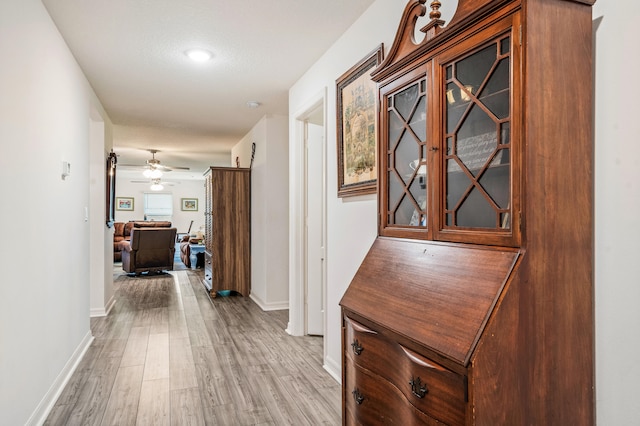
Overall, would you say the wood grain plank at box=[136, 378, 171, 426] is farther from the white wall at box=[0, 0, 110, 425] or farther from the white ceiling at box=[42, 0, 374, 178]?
the white ceiling at box=[42, 0, 374, 178]

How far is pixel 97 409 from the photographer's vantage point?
2.37 metres

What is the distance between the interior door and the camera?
3842mm

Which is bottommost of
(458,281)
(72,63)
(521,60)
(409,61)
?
(458,281)

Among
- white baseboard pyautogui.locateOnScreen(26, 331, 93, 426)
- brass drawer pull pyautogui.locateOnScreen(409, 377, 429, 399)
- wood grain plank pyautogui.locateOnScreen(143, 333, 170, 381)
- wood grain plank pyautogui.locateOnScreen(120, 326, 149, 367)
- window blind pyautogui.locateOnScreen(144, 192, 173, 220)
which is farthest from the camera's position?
window blind pyautogui.locateOnScreen(144, 192, 173, 220)

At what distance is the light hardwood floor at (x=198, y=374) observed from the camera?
232cm

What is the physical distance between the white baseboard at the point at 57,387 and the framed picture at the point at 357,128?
2142 mm

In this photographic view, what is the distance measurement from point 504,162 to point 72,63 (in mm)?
3262

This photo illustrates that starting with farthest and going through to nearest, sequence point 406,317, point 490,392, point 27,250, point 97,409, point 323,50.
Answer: point 323,50 < point 97,409 < point 27,250 < point 406,317 < point 490,392

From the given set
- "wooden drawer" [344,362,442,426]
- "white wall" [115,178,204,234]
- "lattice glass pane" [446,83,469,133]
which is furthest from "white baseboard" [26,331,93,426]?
"white wall" [115,178,204,234]

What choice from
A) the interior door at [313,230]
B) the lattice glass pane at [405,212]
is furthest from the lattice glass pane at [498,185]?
the interior door at [313,230]

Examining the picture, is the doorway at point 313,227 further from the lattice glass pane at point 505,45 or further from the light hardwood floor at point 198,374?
the lattice glass pane at point 505,45

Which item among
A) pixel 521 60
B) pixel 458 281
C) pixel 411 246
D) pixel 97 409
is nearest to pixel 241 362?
pixel 97 409

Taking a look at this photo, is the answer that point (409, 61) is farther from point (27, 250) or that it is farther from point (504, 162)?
point (27, 250)

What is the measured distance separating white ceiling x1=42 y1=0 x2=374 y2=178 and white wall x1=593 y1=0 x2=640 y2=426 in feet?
4.96
